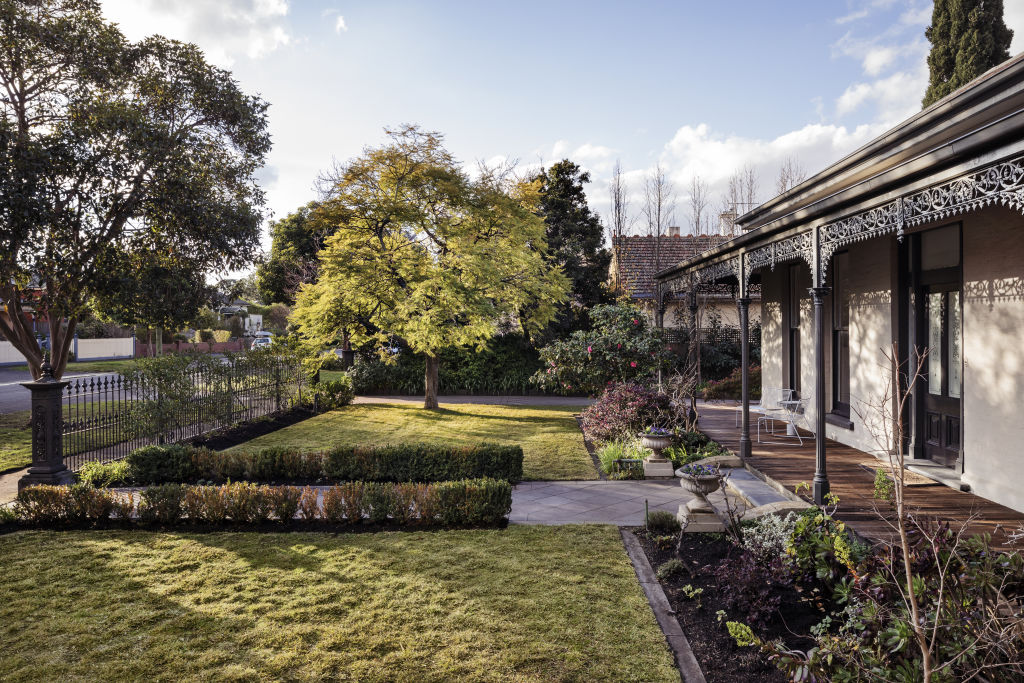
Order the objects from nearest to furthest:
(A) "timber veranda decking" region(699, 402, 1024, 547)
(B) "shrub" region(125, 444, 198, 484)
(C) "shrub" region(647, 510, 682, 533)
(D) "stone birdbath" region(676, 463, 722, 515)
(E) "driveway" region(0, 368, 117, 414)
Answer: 1. (A) "timber veranda decking" region(699, 402, 1024, 547)
2. (D) "stone birdbath" region(676, 463, 722, 515)
3. (C) "shrub" region(647, 510, 682, 533)
4. (B) "shrub" region(125, 444, 198, 484)
5. (E) "driveway" region(0, 368, 117, 414)

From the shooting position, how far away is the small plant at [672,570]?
5.23 m

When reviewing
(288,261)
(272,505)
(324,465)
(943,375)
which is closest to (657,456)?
(943,375)

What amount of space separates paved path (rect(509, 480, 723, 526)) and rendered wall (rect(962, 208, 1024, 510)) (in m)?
2.83

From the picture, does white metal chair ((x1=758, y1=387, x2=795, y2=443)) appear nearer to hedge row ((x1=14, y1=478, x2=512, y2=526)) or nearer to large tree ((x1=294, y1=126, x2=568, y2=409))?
hedge row ((x1=14, y1=478, x2=512, y2=526))

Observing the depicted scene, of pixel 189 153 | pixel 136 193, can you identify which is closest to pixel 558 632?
pixel 136 193

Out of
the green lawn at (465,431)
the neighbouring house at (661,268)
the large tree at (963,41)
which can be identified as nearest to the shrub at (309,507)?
the green lawn at (465,431)

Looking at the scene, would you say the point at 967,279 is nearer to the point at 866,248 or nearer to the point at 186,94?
the point at 866,248

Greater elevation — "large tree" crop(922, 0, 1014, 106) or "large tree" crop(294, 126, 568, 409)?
"large tree" crop(922, 0, 1014, 106)

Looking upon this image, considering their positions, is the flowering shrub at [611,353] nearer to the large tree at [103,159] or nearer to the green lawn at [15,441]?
the large tree at [103,159]

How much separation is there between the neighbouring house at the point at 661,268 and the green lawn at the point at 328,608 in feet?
50.9

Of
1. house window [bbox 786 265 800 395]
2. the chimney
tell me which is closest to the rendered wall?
house window [bbox 786 265 800 395]

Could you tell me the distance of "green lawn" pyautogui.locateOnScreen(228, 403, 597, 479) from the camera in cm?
1043

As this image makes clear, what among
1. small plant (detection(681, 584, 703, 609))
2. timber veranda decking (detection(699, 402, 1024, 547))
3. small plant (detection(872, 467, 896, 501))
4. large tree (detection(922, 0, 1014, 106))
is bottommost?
small plant (detection(681, 584, 703, 609))

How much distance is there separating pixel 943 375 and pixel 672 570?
4.58 metres
